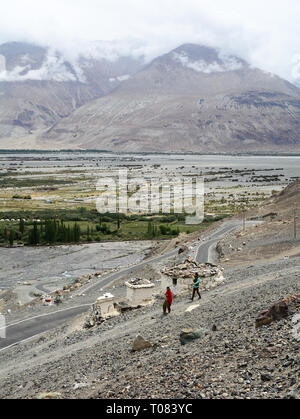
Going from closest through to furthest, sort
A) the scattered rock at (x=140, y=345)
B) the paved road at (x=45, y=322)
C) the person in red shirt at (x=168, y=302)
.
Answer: the scattered rock at (x=140, y=345) < the person in red shirt at (x=168, y=302) < the paved road at (x=45, y=322)

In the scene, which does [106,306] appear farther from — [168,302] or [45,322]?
[45,322]

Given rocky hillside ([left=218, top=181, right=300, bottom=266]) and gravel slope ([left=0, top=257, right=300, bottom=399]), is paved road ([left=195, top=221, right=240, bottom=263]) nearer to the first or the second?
rocky hillside ([left=218, top=181, right=300, bottom=266])

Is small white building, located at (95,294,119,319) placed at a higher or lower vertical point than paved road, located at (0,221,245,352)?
higher

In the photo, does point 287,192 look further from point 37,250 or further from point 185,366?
point 185,366

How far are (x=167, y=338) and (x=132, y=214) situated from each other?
56.4 meters

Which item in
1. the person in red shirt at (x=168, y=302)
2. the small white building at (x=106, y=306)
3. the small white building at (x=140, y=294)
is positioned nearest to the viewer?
the person in red shirt at (x=168, y=302)

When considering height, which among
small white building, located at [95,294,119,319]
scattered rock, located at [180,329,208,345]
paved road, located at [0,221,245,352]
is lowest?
paved road, located at [0,221,245,352]

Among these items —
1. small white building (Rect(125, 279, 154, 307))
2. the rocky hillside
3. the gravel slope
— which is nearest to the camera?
the gravel slope

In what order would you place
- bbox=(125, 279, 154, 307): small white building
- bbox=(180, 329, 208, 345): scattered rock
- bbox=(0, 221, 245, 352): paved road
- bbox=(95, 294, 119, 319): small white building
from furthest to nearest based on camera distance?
bbox=(0, 221, 245, 352): paved road → bbox=(125, 279, 154, 307): small white building → bbox=(95, 294, 119, 319): small white building → bbox=(180, 329, 208, 345): scattered rock

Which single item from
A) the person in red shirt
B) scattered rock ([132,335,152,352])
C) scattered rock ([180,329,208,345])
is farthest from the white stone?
scattered rock ([180,329,208,345])

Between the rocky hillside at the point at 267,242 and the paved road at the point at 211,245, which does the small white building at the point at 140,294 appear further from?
the paved road at the point at 211,245

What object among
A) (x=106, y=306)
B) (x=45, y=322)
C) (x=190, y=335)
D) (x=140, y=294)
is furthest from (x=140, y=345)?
(x=45, y=322)

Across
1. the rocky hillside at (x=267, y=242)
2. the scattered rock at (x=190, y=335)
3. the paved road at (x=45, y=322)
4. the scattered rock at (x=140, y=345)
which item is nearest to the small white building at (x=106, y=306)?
the paved road at (x=45, y=322)

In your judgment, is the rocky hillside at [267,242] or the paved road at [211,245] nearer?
the rocky hillside at [267,242]
